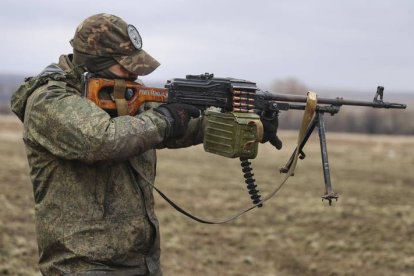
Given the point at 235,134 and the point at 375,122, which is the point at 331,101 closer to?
the point at 235,134

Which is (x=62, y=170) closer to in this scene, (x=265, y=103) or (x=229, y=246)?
(x=265, y=103)

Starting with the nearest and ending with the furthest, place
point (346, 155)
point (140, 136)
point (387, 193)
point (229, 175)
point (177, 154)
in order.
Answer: point (140, 136) < point (387, 193) < point (229, 175) < point (177, 154) < point (346, 155)

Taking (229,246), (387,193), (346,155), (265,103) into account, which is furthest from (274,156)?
(265,103)

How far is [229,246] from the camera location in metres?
12.0

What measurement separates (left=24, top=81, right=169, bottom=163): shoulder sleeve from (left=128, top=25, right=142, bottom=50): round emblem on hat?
508 mm

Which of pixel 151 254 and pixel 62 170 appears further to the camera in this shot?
pixel 151 254

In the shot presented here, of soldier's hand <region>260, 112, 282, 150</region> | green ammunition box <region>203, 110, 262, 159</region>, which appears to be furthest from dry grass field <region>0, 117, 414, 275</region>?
green ammunition box <region>203, 110, 262, 159</region>

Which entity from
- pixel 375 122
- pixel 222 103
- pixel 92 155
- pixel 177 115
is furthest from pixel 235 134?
pixel 375 122

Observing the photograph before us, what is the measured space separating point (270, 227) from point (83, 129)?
1053cm

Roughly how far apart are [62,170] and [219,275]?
6.50m

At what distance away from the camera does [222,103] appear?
175 inches

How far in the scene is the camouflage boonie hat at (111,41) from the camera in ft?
13.3

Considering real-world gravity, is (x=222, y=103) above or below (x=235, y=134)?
above

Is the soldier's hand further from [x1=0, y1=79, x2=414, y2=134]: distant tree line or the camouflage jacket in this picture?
[x1=0, y1=79, x2=414, y2=134]: distant tree line
